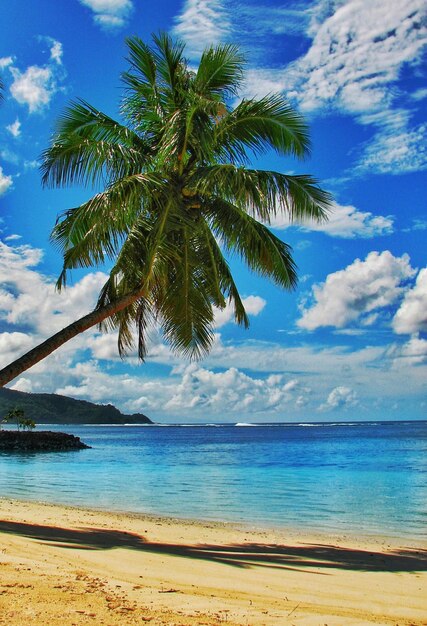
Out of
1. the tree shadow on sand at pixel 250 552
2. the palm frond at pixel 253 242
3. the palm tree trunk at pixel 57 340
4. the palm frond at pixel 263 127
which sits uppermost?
the palm frond at pixel 263 127

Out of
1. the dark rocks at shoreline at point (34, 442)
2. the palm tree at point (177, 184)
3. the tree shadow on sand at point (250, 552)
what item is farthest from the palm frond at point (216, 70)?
the dark rocks at shoreline at point (34, 442)

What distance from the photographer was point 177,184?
11.6 meters

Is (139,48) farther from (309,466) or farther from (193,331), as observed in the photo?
(309,466)

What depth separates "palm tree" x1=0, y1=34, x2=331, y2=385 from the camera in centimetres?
1113

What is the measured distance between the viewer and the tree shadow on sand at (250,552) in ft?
29.1

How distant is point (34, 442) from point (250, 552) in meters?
42.9

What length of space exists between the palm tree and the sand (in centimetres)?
384

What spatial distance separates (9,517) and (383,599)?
8.35 m

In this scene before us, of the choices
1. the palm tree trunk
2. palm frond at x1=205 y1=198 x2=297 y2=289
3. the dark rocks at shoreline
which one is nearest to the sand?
the palm tree trunk

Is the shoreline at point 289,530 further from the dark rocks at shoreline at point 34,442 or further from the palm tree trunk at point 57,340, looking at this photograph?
the dark rocks at shoreline at point 34,442

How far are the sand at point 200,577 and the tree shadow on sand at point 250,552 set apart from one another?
0.02 m

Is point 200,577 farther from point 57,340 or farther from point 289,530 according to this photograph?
point 289,530

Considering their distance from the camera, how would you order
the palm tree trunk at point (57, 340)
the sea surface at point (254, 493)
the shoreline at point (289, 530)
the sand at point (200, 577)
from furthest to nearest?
the sea surface at point (254, 493) → the shoreline at point (289, 530) → the palm tree trunk at point (57, 340) → the sand at point (200, 577)

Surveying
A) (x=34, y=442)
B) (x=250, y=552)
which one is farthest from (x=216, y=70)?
(x=34, y=442)
